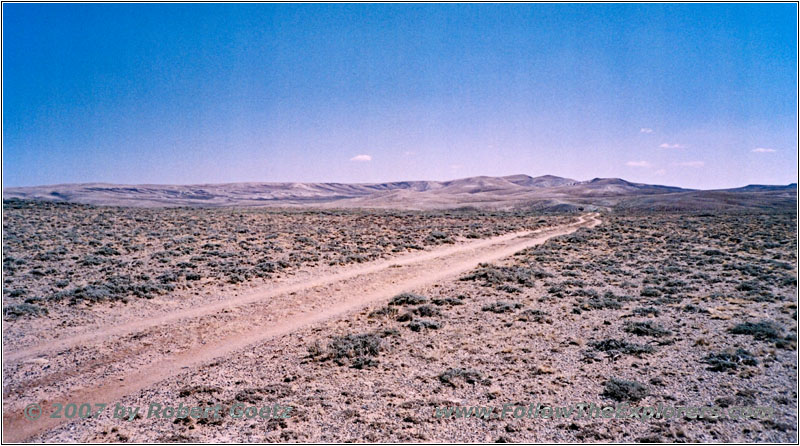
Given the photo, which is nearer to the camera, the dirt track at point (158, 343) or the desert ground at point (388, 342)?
the desert ground at point (388, 342)

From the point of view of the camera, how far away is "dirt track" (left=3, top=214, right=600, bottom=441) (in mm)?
7309

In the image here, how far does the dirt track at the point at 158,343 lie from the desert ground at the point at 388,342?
52 millimetres

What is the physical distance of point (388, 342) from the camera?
31.8 feet

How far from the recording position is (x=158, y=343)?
9617 millimetres

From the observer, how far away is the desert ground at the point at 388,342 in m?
6.22

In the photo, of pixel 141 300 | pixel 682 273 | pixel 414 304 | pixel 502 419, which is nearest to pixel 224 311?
pixel 141 300

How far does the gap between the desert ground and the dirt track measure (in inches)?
2.1

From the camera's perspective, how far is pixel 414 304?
13.1m

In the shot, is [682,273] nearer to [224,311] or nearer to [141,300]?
[224,311]

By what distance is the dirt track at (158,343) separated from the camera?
731 centimetres

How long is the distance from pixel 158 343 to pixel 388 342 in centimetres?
557

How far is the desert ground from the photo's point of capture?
6219 millimetres

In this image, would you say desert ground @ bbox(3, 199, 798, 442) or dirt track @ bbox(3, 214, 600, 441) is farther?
dirt track @ bbox(3, 214, 600, 441)

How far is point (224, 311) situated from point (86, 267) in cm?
957
